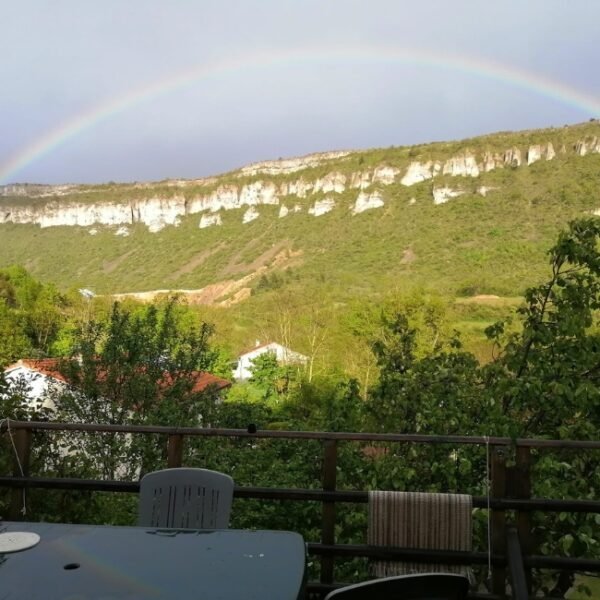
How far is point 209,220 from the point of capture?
249ft

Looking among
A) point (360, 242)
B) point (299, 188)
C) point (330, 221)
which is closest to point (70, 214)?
point (299, 188)

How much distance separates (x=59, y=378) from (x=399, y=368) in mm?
4387

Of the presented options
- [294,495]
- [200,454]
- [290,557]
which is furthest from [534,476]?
[200,454]

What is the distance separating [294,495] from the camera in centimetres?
273

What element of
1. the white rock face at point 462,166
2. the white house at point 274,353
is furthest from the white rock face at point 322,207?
the white house at point 274,353

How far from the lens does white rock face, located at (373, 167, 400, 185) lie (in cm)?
6341

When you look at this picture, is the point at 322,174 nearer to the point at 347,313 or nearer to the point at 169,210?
the point at 169,210

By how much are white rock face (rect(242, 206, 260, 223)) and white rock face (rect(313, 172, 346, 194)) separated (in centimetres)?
818

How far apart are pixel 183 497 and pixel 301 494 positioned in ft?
1.77

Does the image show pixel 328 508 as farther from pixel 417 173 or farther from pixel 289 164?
pixel 289 164

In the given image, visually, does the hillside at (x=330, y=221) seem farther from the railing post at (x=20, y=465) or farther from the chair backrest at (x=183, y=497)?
the chair backrest at (x=183, y=497)

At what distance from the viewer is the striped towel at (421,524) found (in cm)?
253

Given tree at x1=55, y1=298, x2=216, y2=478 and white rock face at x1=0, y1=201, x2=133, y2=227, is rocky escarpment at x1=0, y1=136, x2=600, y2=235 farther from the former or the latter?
tree at x1=55, y1=298, x2=216, y2=478

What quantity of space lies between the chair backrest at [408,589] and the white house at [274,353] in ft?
81.4
